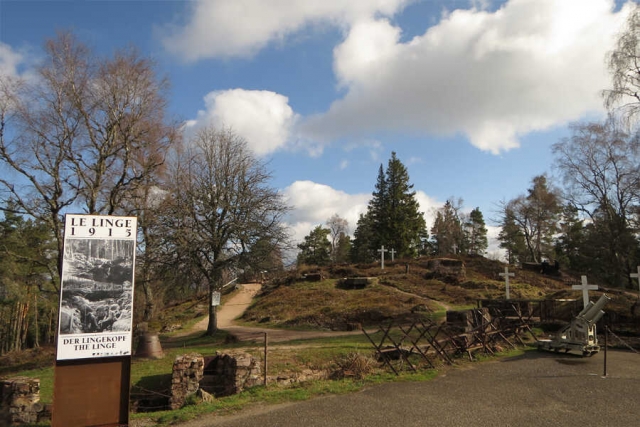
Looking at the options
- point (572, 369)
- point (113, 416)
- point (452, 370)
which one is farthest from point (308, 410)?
point (572, 369)

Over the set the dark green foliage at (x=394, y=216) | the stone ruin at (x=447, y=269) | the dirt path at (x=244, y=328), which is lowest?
the dirt path at (x=244, y=328)

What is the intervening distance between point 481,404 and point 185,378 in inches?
285

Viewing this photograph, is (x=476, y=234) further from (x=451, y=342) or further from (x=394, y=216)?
(x=451, y=342)

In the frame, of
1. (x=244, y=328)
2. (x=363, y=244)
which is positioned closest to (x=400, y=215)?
(x=363, y=244)

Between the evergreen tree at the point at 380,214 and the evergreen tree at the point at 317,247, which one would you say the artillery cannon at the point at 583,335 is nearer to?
the evergreen tree at the point at 380,214

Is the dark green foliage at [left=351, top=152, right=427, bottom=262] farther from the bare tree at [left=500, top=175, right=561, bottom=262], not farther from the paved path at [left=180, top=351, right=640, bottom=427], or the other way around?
the paved path at [left=180, top=351, right=640, bottom=427]

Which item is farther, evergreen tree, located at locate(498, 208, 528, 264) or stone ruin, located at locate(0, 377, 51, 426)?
evergreen tree, located at locate(498, 208, 528, 264)

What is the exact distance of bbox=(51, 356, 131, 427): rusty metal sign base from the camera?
7.06 meters

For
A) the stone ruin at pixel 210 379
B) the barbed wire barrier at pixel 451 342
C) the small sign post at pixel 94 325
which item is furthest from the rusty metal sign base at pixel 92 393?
the barbed wire barrier at pixel 451 342

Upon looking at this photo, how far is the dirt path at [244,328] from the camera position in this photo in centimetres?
1878

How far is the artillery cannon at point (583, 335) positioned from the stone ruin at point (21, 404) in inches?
590

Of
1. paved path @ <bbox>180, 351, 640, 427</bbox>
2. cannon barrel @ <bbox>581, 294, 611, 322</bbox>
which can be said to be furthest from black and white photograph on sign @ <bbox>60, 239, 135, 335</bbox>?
cannon barrel @ <bbox>581, 294, 611, 322</bbox>

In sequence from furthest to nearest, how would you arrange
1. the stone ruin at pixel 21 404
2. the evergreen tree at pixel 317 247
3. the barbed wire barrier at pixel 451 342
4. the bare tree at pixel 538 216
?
the evergreen tree at pixel 317 247 < the bare tree at pixel 538 216 < the barbed wire barrier at pixel 451 342 < the stone ruin at pixel 21 404

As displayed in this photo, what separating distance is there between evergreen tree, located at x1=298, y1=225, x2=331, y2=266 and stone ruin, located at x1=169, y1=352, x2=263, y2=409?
2236 inches
